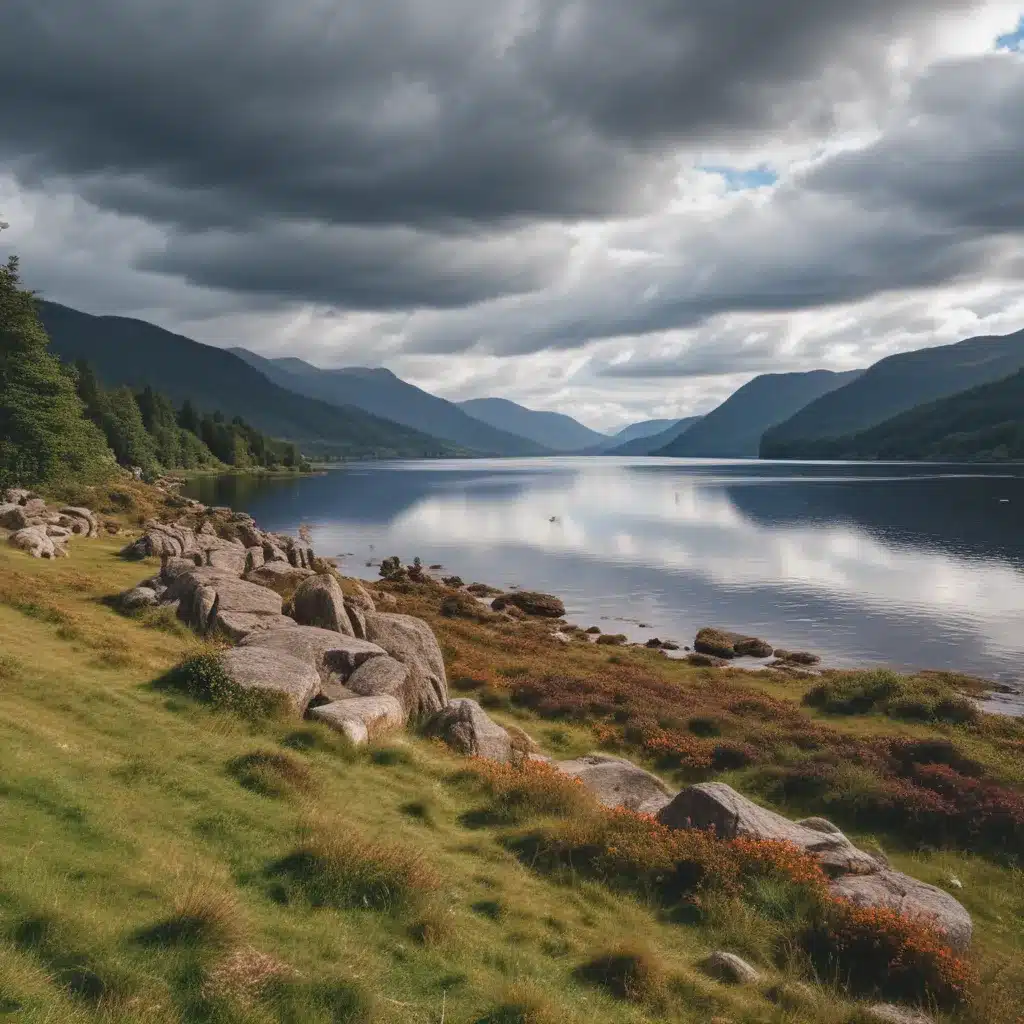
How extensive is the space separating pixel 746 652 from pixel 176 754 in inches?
1640

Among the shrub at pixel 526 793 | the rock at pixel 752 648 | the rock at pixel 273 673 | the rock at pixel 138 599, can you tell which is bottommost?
the rock at pixel 752 648

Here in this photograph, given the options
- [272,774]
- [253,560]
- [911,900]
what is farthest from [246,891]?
[253,560]

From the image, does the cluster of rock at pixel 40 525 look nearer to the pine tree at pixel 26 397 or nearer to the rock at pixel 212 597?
the pine tree at pixel 26 397

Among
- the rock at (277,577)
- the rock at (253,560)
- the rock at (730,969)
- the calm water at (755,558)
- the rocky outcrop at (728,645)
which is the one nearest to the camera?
the rock at (730,969)

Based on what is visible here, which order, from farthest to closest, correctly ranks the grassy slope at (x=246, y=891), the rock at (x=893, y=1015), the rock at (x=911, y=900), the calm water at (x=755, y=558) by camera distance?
the calm water at (x=755, y=558) < the rock at (x=911, y=900) < the rock at (x=893, y=1015) < the grassy slope at (x=246, y=891)

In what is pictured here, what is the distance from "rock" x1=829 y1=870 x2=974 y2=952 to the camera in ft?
47.7

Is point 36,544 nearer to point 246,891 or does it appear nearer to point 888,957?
point 246,891

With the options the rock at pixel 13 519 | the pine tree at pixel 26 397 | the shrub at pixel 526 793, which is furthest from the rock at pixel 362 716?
the pine tree at pixel 26 397

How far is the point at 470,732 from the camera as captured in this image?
21938 millimetres

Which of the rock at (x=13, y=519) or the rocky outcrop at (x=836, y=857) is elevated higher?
the rock at (x=13, y=519)

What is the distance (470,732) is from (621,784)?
4501mm

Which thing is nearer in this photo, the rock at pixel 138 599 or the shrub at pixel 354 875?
the shrub at pixel 354 875

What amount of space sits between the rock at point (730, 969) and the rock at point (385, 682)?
496 inches

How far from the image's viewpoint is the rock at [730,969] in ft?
39.0
